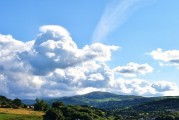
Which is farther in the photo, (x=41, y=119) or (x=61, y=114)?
(x=61, y=114)

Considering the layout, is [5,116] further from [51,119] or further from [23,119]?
[51,119]

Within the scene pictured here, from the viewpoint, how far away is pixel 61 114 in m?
198

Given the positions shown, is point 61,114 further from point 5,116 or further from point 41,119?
point 5,116

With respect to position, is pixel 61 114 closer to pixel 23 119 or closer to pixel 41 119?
pixel 41 119

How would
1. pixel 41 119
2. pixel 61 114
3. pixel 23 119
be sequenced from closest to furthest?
pixel 23 119, pixel 41 119, pixel 61 114

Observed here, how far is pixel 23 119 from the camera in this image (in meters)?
169

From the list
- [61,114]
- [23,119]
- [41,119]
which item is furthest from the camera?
[61,114]

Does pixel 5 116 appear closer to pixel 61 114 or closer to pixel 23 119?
pixel 23 119

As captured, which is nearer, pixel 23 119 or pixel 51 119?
pixel 23 119

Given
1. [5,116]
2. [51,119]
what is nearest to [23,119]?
[5,116]

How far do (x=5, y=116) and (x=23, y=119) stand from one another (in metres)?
10.0

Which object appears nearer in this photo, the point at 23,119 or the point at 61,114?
the point at 23,119

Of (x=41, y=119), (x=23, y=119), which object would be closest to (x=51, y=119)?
(x=41, y=119)

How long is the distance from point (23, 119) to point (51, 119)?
22.3 m
